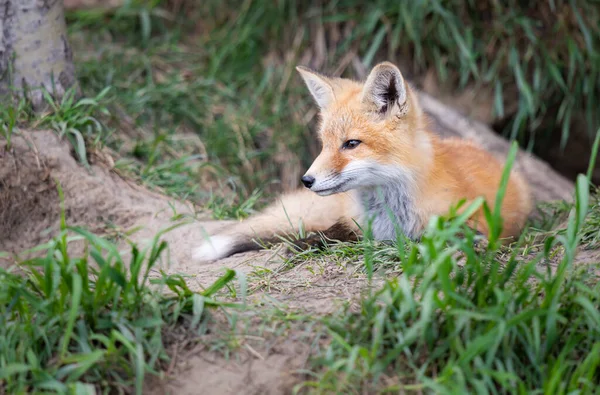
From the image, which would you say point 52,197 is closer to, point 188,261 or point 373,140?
point 188,261

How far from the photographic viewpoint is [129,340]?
1.99 meters

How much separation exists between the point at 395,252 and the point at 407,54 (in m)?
2.72

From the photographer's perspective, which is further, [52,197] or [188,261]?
[52,197]

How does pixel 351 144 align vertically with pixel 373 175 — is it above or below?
above

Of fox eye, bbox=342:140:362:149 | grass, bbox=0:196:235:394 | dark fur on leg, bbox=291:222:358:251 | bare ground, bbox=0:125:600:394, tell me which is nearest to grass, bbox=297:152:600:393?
bare ground, bbox=0:125:600:394

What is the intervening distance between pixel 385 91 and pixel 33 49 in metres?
1.90

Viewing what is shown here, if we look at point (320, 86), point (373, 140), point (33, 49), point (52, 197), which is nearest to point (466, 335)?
point (373, 140)

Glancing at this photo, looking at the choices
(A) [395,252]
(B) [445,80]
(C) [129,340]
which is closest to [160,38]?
(B) [445,80]

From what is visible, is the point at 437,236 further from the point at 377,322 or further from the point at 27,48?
the point at 27,48

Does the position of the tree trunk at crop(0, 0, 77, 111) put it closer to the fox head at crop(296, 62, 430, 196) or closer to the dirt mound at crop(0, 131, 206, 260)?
the dirt mound at crop(0, 131, 206, 260)

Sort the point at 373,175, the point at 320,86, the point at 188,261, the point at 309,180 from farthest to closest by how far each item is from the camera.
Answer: the point at 320,86, the point at 188,261, the point at 373,175, the point at 309,180

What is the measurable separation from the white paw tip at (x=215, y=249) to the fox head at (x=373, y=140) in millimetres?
485

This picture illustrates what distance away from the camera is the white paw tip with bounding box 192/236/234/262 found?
3053 millimetres

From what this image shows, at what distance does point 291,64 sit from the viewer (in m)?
5.02
